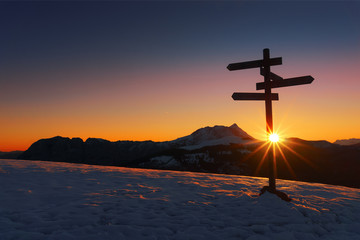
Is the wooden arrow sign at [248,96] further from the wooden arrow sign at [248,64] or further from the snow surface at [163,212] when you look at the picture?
the snow surface at [163,212]

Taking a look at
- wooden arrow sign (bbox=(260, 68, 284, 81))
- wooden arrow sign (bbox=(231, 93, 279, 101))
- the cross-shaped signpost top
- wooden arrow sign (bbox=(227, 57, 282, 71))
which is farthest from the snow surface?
wooden arrow sign (bbox=(227, 57, 282, 71))

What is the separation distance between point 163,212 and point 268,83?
6.10m

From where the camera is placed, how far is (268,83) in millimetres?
9344

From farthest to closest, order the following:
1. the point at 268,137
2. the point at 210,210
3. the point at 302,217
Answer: the point at 268,137 < the point at 210,210 < the point at 302,217

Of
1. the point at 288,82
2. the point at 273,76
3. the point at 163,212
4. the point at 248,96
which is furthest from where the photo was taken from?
the point at 273,76

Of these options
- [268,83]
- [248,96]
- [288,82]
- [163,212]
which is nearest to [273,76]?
[268,83]

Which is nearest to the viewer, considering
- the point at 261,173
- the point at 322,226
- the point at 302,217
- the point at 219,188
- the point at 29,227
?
the point at 29,227

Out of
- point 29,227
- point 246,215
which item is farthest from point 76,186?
point 246,215

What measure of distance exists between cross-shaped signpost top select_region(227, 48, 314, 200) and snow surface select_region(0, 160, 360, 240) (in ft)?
4.00

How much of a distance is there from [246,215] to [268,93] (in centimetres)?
467

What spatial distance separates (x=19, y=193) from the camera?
329 inches

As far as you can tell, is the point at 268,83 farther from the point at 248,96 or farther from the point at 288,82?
the point at 248,96

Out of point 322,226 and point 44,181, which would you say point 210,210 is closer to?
point 322,226

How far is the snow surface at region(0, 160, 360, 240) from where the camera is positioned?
18.8 ft
